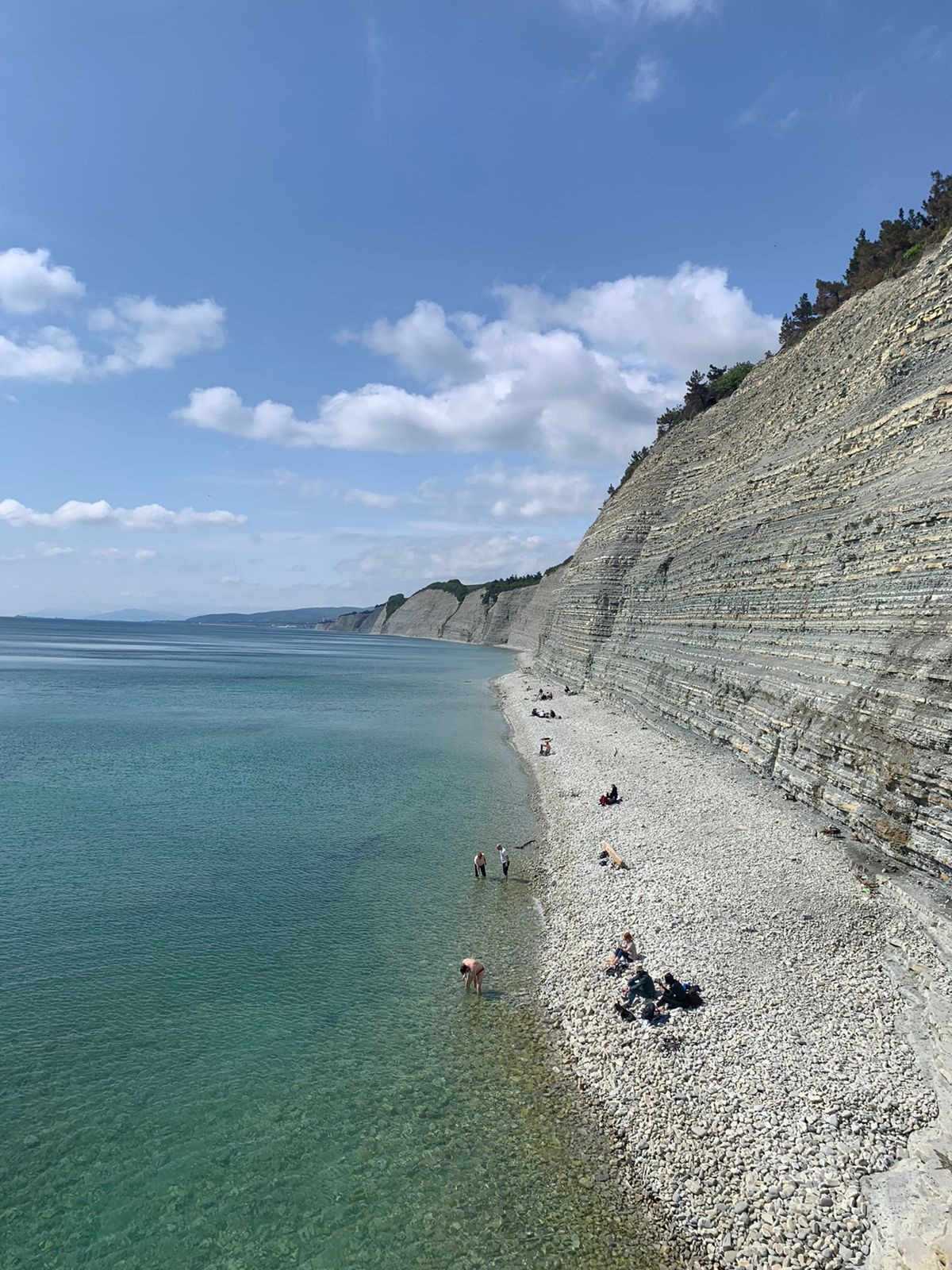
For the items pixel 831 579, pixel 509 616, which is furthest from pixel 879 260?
pixel 509 616

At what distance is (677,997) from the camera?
13.1m

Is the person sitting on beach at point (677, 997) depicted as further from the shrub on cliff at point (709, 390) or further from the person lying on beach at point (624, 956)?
the shrub on cliff at point (709, 390)

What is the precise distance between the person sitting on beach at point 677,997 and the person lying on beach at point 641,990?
24 centimetres

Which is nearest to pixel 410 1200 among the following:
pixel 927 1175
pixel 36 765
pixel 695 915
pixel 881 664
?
pixel 927 1175

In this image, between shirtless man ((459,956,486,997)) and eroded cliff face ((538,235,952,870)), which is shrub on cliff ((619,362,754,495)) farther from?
shirtless man ((459,956,486,997))

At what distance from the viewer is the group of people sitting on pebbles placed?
1292 cm

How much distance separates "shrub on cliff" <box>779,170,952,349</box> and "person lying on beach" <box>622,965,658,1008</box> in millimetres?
34232

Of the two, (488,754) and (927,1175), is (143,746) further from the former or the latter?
(927,1175)

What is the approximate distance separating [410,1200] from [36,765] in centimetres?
3334

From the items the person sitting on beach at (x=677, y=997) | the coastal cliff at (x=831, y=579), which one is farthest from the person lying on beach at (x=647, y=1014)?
Answer: the coastal cliff at (x=831, y=579)

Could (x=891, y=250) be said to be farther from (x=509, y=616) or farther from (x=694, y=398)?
(x=509, y=616)

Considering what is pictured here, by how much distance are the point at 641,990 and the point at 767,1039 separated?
240 cm

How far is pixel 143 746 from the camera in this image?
4047 cm

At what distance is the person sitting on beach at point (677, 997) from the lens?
512 inches
